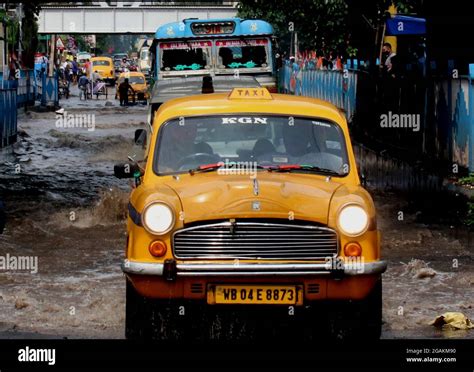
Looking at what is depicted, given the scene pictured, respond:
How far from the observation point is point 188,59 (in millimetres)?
23484

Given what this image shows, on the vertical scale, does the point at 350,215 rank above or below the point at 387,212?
above

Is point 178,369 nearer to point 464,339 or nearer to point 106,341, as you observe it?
point 106,341

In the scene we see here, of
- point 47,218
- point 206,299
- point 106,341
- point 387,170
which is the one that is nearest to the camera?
point 206,299

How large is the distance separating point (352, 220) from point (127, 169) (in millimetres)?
1906

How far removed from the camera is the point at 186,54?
23484 millimetres

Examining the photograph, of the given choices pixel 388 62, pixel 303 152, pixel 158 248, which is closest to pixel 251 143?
pixel 303 152

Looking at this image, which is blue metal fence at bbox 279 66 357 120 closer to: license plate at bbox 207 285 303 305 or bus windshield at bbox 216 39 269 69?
bus windshield at bbox 216 39 269 69

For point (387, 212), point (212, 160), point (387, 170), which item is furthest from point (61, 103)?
point (212, 160)

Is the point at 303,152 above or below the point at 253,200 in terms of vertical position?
above

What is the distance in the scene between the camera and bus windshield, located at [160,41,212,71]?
23.4 metres

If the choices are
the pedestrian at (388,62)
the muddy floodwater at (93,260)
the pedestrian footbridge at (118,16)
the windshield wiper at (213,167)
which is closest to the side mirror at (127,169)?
the muddy floodwater at (93,260)

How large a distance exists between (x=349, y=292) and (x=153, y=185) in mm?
1607

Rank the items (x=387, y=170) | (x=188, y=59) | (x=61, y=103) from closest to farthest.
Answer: (x=387, y=170), (x=188, y=59), (x=61, y=103)

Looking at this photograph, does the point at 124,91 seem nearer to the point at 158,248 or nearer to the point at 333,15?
the point at 333,15
